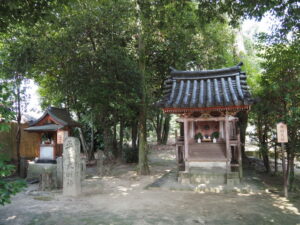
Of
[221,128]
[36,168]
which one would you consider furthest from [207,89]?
[36,168]

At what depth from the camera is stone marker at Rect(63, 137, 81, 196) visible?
883cm

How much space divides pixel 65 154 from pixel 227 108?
6.28 metres

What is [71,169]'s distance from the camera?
8.97 metres

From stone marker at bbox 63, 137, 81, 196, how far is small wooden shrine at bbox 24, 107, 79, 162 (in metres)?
3.25

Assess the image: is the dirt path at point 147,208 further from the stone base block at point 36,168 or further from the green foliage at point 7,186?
the stone base block at point 36,168

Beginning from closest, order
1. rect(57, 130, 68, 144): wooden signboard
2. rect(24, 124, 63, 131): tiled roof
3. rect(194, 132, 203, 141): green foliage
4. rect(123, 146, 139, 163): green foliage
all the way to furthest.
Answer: rect(194, 132, 203, 141): green foliage, rect(57, 130, 68, 144): wooden signboard, rect(24, 124, 63, 131): tiled roof, rect(123, 146, 139, 163): green foliage

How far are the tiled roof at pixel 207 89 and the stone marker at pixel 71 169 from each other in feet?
12.1

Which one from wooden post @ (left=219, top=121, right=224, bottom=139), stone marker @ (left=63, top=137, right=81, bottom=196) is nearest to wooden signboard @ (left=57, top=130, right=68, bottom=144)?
stone marker @ (left=63, top=137, right=81, bottom=196)

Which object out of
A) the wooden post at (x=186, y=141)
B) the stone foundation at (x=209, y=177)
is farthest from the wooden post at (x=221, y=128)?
the wooden post at (x=186, y=141)

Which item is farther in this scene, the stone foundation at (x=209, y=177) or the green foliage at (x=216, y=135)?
the green foliage at (x=216, y=135)

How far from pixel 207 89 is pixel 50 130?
7.84 meters

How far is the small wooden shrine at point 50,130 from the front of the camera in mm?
12495

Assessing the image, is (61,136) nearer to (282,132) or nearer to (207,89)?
(207,89)

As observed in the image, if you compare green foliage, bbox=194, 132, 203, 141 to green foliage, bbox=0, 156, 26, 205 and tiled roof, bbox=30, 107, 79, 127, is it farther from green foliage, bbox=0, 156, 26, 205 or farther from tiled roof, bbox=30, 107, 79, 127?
green foliage, bbox=0, 156, 26, 205
